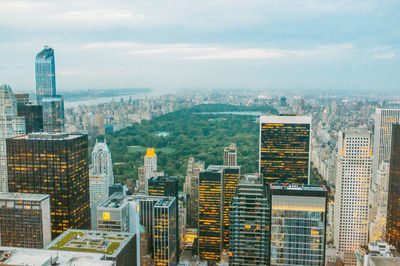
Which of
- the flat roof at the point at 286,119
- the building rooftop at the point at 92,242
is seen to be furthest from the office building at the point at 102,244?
the flat roof at the point at 286,119

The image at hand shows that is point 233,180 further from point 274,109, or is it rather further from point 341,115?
point 341,115

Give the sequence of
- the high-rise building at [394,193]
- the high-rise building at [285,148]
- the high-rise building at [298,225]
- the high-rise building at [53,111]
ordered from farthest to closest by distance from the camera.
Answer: the high-rise building at [53,111], the high-rise building at [285,148], the high-rise building at [394,193], the high-rise building at [298,225]

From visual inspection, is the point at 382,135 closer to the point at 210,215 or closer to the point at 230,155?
→ the point at 230,155

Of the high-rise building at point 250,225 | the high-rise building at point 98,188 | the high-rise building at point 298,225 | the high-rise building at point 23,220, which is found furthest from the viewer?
the high-rise building at point 98,188

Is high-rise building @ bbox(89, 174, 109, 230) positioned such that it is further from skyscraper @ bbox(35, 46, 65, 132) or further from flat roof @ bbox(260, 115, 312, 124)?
flat roof @ bbox(260, 115, 312, 124)

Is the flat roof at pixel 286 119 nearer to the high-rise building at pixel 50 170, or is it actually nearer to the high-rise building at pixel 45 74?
the high-rise building at pixel 50 170

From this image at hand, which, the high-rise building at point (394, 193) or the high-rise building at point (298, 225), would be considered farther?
the high-rise building at point (394, 193)

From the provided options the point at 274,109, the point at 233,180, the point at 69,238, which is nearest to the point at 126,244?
the point at 69,238

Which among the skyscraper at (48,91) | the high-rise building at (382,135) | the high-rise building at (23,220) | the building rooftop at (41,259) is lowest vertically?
the high-rise building at (23,220)
